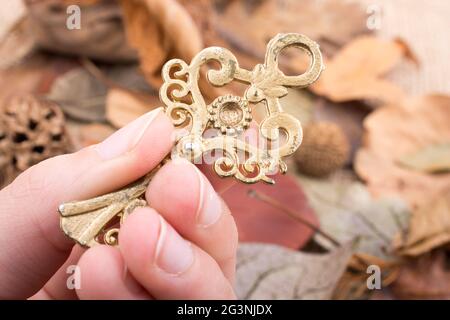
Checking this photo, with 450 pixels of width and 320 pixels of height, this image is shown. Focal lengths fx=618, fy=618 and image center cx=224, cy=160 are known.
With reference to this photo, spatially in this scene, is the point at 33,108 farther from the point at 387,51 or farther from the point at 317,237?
the point at 387,51

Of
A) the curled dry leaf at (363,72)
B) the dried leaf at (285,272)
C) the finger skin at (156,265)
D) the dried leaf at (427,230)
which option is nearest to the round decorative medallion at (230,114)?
the finger skin at (156,265)

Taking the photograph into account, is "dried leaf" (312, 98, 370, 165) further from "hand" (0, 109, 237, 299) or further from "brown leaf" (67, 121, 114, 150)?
"hand" (0, 109, 237, 299)

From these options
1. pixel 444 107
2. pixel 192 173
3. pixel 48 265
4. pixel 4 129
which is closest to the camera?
pixel 192 173

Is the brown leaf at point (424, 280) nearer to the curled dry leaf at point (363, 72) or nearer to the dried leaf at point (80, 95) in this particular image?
the curled dry leaf at point (363, 72)

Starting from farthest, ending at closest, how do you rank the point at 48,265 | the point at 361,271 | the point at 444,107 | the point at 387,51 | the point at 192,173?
the point at 387,51 → the point at 444,107 → the point at 361,271 → the point at 48,265 → the point at 192,173

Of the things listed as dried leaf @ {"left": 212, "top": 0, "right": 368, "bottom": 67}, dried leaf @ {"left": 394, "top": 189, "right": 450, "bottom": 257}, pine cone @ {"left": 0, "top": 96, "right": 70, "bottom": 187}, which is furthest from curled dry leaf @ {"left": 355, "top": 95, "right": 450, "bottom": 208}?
pine cone @ {"left": 0, "top": 96, "right": 70, "bottom": 187}

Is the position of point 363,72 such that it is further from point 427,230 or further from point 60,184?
point 60,184
